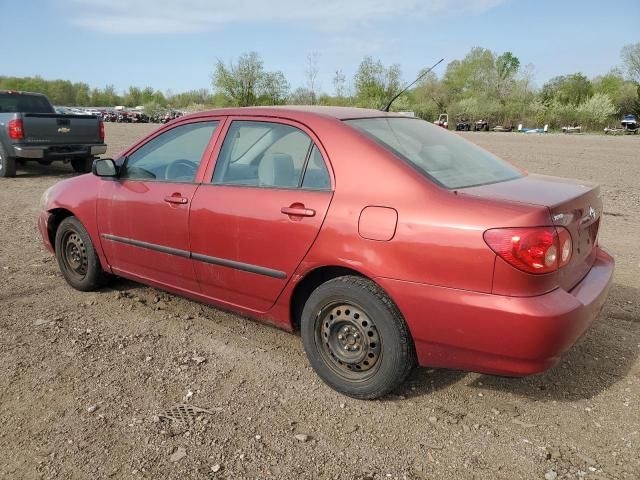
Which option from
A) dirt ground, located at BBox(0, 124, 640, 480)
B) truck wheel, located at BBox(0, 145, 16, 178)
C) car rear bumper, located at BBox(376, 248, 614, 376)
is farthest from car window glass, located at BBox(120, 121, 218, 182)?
truck wheel, located at BBox(0, 145, 16, 178)

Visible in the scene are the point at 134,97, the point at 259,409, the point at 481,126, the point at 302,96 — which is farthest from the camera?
the point at 134,97

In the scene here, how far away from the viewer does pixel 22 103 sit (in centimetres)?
1271

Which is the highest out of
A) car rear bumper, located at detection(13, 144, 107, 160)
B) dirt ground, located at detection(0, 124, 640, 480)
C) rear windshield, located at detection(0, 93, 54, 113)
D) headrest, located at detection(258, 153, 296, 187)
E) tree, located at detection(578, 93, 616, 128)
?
tree, located at detection(578, 93, 616, 128)

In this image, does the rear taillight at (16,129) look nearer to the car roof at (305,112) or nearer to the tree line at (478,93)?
the car roof at (305,112)

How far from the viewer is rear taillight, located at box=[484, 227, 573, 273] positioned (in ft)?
8.10

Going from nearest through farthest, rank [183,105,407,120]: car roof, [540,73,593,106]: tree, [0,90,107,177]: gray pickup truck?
[183,105,407,120]: car roof
[0,90,107,177]: gray pickup truck
[540,73,593,106]: tree

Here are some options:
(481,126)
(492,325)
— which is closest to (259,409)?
(492,325)

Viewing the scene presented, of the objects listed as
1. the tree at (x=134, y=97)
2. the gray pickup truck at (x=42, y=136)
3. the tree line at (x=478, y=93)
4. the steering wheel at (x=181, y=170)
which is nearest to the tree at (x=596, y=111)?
the tree line at (x=478, y=93)

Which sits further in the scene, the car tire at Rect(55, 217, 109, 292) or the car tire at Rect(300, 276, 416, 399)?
the car tire at Rect(55, 217, 109, 292)

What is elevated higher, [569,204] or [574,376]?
[569,204]

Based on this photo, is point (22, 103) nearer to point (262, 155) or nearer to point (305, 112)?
point (262, 155)

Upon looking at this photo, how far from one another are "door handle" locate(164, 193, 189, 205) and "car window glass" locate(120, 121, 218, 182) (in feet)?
0.45

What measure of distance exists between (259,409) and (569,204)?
1948 millimetres

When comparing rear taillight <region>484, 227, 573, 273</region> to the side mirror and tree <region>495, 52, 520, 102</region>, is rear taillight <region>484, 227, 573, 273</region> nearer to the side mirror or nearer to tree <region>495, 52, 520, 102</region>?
the side mirror
